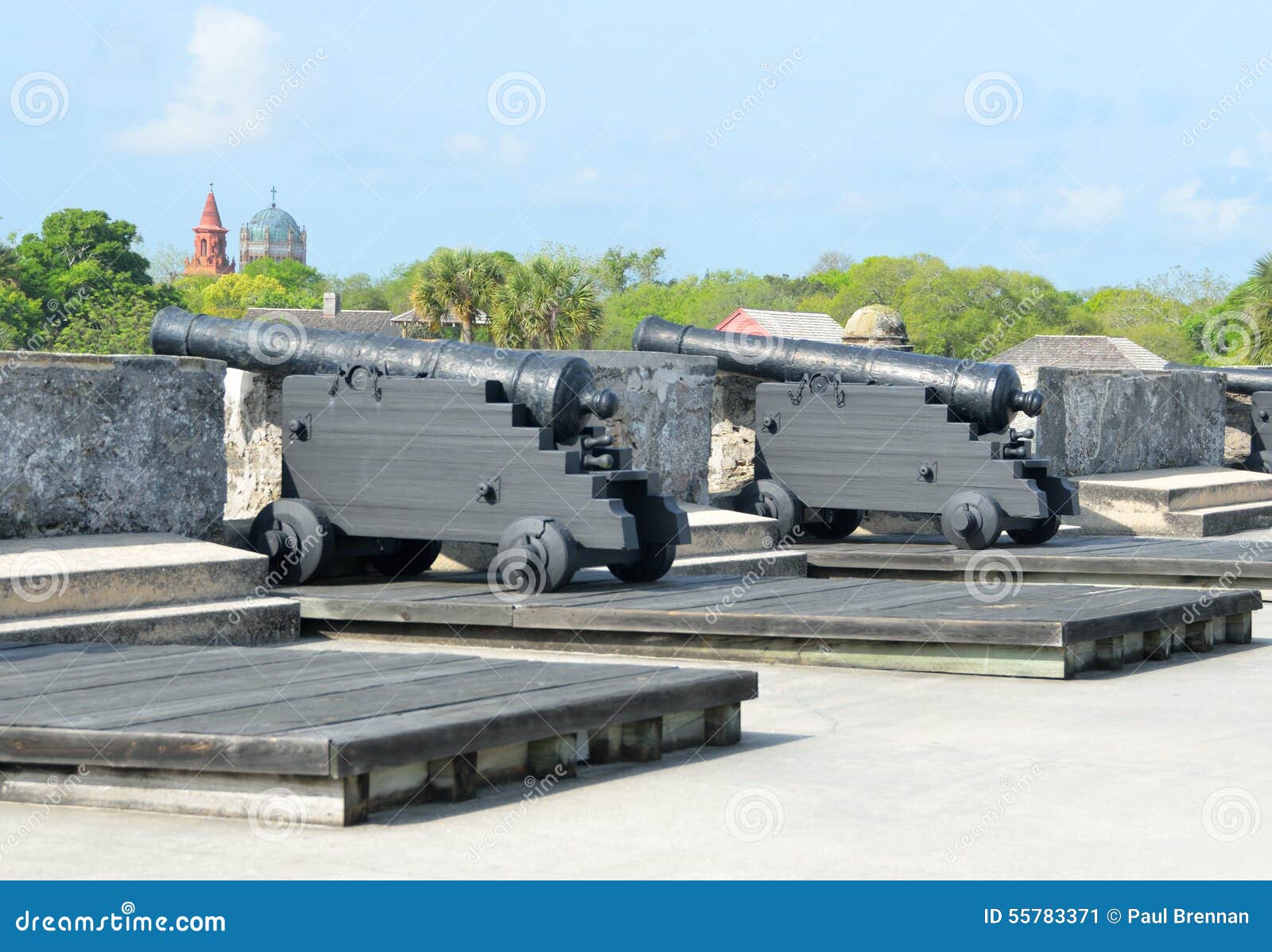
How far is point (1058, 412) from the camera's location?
12.5m

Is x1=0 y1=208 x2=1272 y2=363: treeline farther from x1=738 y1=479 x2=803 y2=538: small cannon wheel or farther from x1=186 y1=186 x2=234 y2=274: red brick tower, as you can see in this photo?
x1=186 y1=186 x2=234 y2=274: red brick tower

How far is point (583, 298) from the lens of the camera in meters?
43.5

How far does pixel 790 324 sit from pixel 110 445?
47596 millimetres

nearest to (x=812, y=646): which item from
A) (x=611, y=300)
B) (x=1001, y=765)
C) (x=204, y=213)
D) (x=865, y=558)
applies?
(x=1001, y=765)

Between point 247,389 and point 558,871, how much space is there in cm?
566

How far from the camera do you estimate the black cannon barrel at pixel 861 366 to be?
393 inches

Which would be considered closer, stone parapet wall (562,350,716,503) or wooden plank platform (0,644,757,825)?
wooden plank platform (0,644,757,825)

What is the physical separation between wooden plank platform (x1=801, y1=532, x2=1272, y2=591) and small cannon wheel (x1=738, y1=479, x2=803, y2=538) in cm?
24

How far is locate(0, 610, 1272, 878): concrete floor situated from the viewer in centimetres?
343

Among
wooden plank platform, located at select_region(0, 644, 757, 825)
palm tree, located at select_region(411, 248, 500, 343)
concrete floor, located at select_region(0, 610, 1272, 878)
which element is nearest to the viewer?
concrete floor, located at select_region(0, 610, 1272, 878)

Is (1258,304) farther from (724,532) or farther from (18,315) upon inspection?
(18,315)

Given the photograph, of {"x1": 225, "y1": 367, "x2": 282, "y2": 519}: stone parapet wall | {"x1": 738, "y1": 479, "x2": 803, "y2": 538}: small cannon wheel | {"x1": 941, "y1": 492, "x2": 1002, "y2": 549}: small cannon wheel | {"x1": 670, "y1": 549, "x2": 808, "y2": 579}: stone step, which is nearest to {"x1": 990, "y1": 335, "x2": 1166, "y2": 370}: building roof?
{"x1": 738, "y1": 479, "x2": 803, "y2": 538}: small cannon wheel

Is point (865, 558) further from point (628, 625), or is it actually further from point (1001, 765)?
point (1001, 765)

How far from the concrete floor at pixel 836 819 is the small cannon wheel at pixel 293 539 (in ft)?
9.74
